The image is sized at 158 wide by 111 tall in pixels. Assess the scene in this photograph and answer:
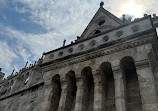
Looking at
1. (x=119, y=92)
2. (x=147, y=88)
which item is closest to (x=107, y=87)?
(x=119, y=92)

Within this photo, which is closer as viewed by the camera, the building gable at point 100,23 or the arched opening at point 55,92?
the arched opening at point 55,92

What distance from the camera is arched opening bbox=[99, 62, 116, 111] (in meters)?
8.59

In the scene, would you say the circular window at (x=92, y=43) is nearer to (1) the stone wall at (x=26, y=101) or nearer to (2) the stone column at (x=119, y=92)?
(2) the stone column at (x=119, y=92)

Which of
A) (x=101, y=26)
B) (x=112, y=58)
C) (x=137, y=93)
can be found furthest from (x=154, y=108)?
(x=101, y=26)

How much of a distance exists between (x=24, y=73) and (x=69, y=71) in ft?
45.9

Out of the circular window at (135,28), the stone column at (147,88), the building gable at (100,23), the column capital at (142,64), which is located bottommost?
the stone column at (147,88)

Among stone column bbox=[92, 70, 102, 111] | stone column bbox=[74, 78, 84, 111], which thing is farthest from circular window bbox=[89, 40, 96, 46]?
stone column bbox=[74, 78, 84, 111]

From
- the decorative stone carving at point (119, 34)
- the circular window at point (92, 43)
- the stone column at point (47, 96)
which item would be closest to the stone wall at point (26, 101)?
the stone column at point (47, 96)

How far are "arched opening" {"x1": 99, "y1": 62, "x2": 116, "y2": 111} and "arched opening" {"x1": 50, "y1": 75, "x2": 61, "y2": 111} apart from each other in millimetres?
2973

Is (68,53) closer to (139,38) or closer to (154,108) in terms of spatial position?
(139,38)

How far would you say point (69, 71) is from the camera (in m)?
10.3

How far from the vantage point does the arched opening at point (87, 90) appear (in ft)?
30.3

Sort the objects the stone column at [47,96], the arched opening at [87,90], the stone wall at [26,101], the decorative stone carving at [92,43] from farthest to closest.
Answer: the stone wall at [26,101], the decorative stone carving at [92,43], the stone column at [47,96], the arched opening at [87,90]

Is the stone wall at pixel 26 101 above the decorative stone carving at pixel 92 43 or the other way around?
the other way around
